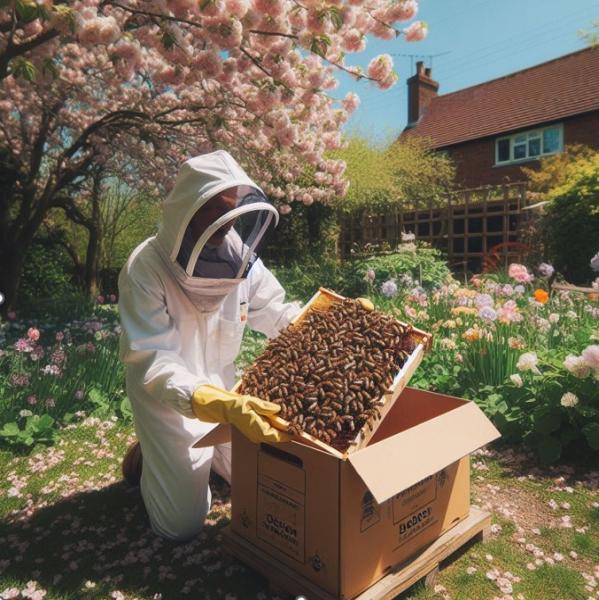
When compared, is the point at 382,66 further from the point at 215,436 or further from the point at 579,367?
the point at 215,436

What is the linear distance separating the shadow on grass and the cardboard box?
24 centimetres

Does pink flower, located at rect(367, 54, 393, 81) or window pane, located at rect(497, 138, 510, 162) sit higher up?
window pane, located at rect(497, 138, 510, 162)

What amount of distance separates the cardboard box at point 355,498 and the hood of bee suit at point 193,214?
2.42ft

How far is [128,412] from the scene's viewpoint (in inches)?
175

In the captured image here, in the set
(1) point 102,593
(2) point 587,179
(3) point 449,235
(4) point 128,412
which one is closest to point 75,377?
(4) point 128,412

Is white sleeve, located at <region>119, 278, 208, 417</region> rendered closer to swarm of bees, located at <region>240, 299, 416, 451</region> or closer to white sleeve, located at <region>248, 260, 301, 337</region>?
swarm of bees, located at <region>240, 299, 416, 451</region>

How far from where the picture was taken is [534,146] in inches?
781

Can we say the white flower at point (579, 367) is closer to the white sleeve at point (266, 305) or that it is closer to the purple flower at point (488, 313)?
the purple flower at point (488, 313)

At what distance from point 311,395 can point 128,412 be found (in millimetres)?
2856

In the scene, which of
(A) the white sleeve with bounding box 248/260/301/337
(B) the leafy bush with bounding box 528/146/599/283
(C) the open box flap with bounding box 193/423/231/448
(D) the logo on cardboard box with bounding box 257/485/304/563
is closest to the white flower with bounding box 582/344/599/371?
(A) the white sleeve with bounding box 248/260/301/337

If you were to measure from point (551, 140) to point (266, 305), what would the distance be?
1967 cm

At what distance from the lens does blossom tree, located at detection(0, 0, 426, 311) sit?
3.88m

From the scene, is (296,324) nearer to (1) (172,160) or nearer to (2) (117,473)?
(2) (117,473)

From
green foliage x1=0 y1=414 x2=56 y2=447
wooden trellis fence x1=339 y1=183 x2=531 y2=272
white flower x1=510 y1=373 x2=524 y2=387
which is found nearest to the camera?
white flower x1=510 y1=373 x2=524 y2=387
